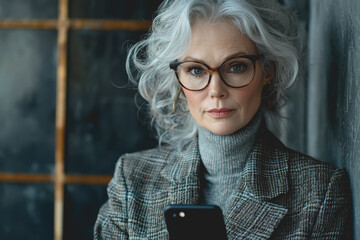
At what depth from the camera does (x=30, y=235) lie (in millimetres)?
2623

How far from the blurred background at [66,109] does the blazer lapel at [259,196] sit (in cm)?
85

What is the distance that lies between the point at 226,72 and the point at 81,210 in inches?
57.6

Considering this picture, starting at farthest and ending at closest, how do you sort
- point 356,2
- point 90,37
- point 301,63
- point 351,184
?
point 90,37 < point 301,63 < point 351,184 < point 356,2

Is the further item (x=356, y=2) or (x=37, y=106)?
(x=37, y=106)

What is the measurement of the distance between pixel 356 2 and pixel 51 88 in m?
1.72

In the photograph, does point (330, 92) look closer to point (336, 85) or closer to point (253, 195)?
point (336, 85)

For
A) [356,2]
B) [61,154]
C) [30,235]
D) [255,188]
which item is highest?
[356,2]

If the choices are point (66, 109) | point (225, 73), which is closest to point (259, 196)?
point (225, 73)

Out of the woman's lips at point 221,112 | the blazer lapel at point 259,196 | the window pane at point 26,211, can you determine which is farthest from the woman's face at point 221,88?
the window pane at point 26,211

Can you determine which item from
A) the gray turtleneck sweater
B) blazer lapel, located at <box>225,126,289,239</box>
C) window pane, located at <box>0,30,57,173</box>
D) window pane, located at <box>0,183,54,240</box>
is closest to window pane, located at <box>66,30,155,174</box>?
window pane, located at <box>0,30,57,173</box>

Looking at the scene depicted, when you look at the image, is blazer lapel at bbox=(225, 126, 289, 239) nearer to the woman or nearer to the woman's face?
the woman

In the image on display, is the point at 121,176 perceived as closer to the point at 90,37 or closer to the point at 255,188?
the point at 255,188

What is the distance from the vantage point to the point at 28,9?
8.20 ft

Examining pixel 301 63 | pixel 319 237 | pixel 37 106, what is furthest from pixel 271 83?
pixel 37 106
